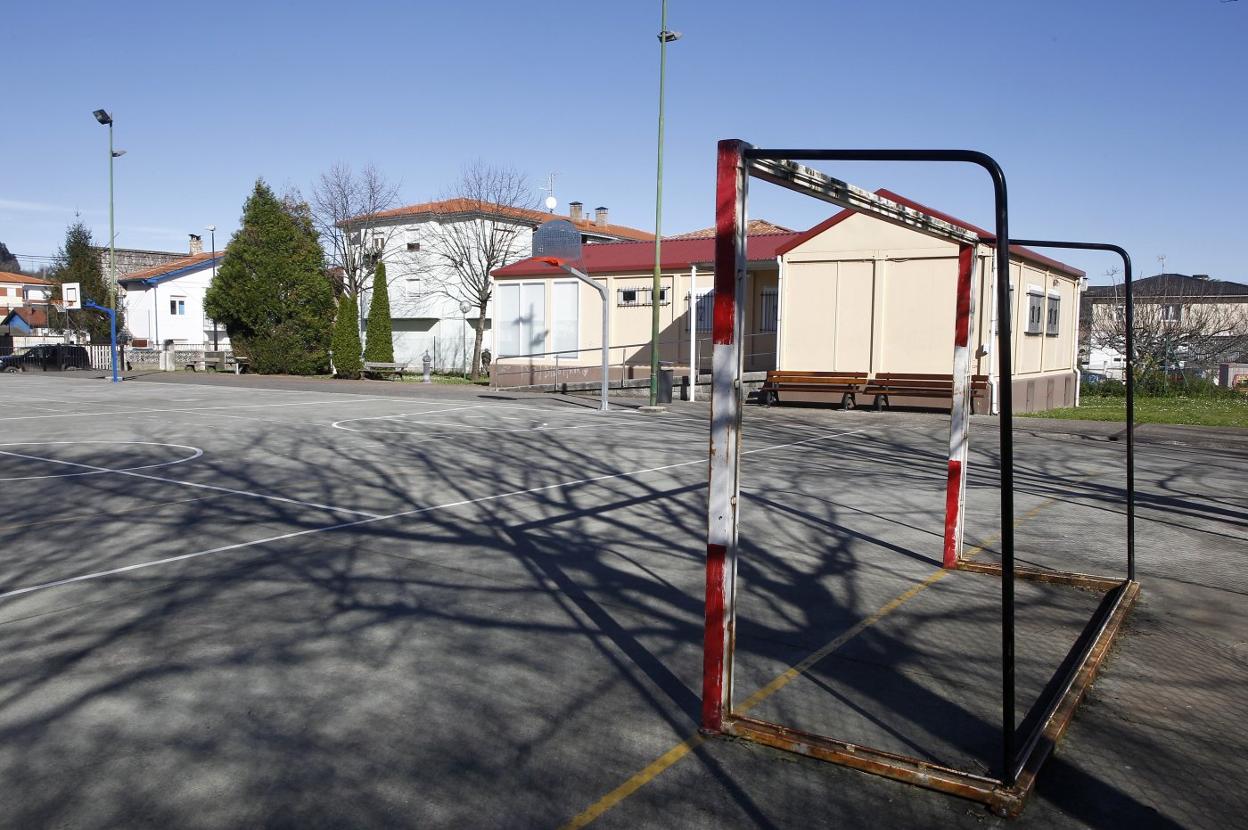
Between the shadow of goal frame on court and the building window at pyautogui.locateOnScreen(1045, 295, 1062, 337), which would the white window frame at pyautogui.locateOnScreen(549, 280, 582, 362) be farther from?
the shadow of goal frame on court

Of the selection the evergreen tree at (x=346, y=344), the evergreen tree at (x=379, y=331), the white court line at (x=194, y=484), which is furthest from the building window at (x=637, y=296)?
the white court line at (x=194, y=484)

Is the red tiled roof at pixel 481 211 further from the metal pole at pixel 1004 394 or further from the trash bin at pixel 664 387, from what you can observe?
the metal pole at pixel 1004 394

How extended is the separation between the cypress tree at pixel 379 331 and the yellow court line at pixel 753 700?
35384 millimetres

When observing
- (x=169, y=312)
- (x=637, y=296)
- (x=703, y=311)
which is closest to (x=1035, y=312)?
(x=703, y=311)

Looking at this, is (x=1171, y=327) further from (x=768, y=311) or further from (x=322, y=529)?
(x=322, y=529)

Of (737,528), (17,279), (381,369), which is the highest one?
(17,279)

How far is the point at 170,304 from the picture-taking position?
61125 millimetres

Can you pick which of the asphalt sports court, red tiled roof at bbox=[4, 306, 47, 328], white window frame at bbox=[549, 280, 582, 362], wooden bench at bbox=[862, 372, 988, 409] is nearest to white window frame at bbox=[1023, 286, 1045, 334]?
wooden bench at bbox=[862, 372, 988, 409]

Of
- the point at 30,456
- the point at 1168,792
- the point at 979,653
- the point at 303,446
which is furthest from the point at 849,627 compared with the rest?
the point at 30,456

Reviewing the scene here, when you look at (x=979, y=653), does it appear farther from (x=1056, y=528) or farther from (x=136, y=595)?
(x=136, y=595)

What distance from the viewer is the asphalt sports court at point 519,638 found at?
3.78 metres

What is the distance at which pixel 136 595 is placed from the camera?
6414 millimetres

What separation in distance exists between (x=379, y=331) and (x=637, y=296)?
46.7 feet

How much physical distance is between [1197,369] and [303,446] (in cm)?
3695
